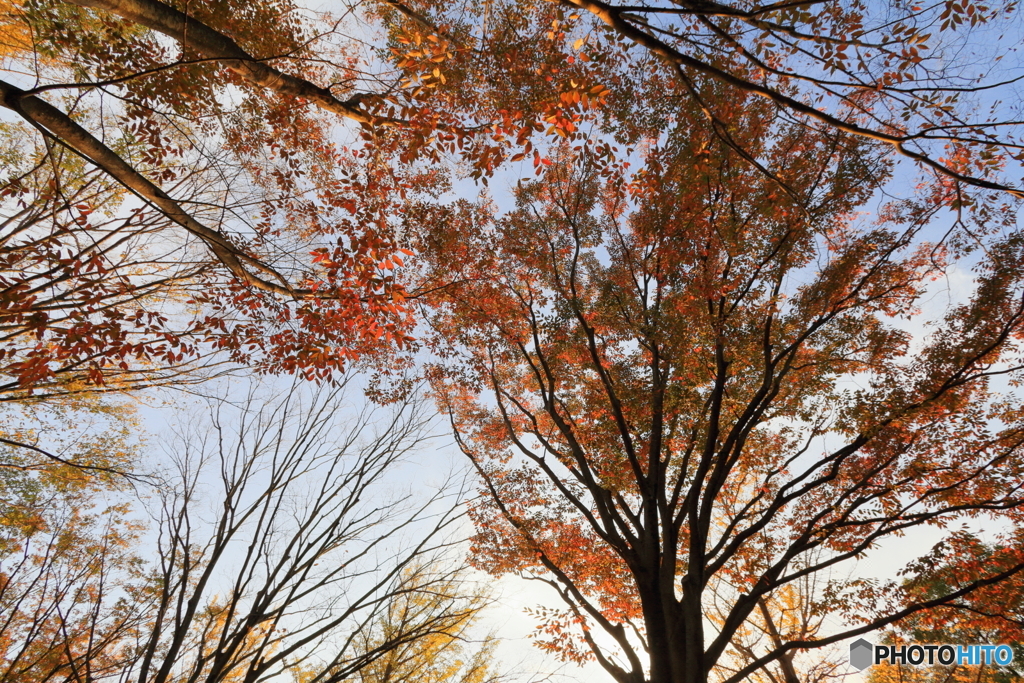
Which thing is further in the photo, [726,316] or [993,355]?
[726,316]

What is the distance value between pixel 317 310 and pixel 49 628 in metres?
10.4

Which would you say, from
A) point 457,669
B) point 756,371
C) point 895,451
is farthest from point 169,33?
point 457,669

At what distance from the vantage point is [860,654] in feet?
25.5

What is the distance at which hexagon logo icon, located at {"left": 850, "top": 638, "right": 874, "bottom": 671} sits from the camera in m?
7.66

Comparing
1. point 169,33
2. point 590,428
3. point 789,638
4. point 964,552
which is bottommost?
point 789,638

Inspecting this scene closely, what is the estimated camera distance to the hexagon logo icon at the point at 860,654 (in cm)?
766

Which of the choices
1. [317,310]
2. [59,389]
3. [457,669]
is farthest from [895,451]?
[59,389]

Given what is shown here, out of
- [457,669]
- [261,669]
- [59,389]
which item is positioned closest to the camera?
[261,669]

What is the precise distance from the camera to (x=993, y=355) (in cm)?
696

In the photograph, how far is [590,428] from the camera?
868cm

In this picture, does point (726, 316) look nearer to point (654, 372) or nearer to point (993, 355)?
point (654, 372)

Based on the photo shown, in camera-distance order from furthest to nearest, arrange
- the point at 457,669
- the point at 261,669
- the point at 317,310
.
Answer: the point at 457,669, the point at 317,310, the point at 261,669

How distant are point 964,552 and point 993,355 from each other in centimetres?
323

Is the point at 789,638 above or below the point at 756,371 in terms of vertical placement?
below
